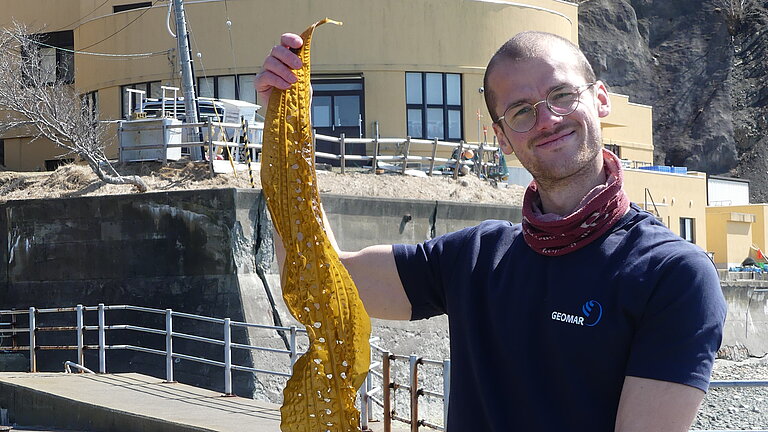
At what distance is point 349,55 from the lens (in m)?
31.5

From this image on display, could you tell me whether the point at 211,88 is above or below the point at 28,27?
below

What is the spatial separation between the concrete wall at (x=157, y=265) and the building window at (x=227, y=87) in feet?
38.4

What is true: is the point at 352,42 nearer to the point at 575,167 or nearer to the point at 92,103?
the point at 92,103

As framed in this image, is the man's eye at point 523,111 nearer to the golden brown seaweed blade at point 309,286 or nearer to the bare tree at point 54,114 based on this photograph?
the golden brown seaweed blade at point 309,286

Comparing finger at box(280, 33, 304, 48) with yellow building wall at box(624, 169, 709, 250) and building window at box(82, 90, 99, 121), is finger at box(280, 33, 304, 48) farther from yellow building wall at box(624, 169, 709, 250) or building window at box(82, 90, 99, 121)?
yellow building wall at box(624, 169, 709, 250)

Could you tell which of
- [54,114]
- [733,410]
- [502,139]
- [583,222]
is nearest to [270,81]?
[502,139]

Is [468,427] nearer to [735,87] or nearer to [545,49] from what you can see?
[545,49]

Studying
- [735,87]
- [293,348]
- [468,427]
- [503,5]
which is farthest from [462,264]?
[735,87]

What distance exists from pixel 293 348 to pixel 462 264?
9477mm

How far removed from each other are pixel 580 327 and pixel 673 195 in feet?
144

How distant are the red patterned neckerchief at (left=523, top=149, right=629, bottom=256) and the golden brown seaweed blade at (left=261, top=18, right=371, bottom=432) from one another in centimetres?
73

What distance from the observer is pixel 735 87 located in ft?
231

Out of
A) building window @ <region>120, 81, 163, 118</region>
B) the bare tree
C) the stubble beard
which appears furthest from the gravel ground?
the stubble beard

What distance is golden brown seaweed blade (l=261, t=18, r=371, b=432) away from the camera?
3166mm
